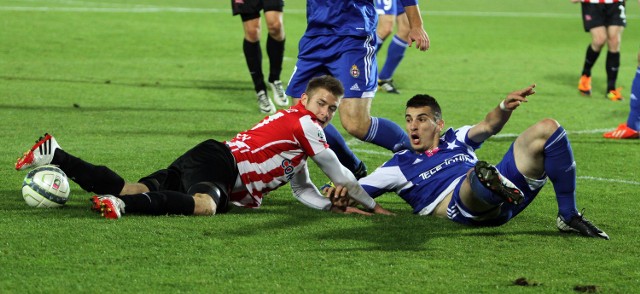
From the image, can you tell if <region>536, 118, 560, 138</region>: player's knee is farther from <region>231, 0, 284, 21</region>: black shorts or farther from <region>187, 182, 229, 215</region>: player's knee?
<region>231, 0, 284, 21</region>: black shorts

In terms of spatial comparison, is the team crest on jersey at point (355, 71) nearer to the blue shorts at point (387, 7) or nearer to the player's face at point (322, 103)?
the player's face at point (322, 103)

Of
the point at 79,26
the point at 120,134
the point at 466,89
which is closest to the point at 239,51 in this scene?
the point at 79,26

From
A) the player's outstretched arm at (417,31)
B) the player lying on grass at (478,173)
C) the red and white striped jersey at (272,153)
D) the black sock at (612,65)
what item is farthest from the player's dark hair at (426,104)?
the black sock at (612,65)

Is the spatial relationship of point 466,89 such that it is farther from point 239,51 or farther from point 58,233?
A: point 58,233

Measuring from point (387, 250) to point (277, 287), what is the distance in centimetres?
92

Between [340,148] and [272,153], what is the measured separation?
1070mm

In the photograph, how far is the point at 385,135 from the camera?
764 centimetres

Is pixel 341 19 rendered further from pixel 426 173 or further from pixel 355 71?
pixel 426 173

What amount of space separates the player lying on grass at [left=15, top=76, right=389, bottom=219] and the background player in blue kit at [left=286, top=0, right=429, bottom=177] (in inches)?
42.5

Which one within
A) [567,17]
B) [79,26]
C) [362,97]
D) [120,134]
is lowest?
[567,17]

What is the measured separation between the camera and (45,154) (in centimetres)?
639

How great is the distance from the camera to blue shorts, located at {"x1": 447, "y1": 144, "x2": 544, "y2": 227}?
595 centimetres

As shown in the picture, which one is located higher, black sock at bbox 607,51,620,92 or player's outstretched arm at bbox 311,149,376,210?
player's outstretched arm at bbox 311,149,376,210

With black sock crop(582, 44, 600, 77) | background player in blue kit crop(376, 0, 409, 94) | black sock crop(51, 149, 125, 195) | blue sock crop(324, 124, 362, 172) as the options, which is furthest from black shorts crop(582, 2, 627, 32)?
black sock crop(51, 149, 125, 195)
